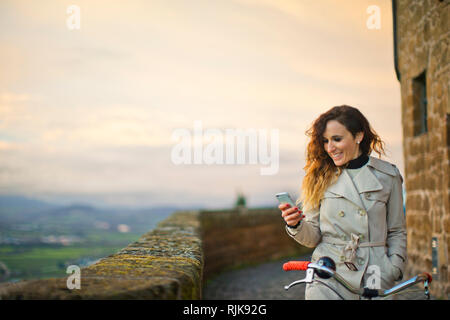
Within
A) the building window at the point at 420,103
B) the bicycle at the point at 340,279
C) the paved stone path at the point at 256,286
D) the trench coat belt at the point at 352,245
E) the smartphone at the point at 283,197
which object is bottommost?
the paved stone path at the point at 256,286

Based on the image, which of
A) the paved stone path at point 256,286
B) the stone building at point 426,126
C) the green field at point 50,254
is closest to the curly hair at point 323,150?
the stone building at point 426,126

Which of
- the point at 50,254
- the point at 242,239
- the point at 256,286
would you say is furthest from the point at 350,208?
the point at 50,254

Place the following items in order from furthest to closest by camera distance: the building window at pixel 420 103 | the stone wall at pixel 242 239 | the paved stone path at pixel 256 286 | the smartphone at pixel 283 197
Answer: the stone wall at pixel 242 239 < the paved stone path at pixel 256 286 < the building window at pixel 420 103 < the smartphone at pixel 283 197

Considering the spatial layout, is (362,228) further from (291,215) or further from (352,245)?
(291,215)

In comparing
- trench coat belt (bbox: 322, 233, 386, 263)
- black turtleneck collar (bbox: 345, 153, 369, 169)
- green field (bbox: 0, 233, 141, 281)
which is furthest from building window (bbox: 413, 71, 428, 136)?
green field (bbox: 0, 233, 141, 281)

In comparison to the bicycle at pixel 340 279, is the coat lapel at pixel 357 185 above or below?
above

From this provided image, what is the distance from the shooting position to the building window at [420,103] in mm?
7887

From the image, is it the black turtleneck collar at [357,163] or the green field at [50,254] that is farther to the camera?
the green field at [50,254]

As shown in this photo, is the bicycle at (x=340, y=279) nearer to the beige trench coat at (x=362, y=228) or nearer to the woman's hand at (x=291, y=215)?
the beige trench coat at (x=362, y=228)

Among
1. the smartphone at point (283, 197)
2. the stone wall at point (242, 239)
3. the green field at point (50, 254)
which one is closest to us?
the smartphone at point (283, 197)
